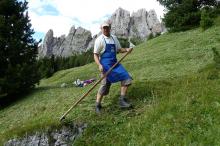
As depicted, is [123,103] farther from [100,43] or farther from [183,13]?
[183,13]

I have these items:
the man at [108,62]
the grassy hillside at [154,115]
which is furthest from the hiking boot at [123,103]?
the grassy hillside at [154,115]

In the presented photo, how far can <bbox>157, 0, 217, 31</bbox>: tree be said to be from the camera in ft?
132

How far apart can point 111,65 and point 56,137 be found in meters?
2.80

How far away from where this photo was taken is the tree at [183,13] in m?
40.1

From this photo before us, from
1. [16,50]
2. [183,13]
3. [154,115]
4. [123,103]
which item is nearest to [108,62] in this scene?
[123,103]

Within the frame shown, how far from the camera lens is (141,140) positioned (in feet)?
38.1

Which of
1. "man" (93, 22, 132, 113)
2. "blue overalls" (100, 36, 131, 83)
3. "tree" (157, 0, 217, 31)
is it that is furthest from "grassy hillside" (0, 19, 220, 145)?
"tree" (157, 0, 217, 31)

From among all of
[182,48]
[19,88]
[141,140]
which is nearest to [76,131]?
[141,140]

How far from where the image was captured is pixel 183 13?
4150 centimetres

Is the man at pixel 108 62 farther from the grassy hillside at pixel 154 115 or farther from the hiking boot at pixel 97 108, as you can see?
the grassy hillside at pixel 154 115

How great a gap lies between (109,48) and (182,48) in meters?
15.5

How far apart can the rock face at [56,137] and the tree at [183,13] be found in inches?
1102

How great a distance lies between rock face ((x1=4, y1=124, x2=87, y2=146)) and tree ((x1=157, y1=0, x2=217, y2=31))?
91.8ft

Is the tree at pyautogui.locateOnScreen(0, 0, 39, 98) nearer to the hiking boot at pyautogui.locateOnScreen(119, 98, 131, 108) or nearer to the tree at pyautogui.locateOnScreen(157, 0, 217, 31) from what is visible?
the hiking boot at pyautogui.locateOnScreen(119, 98, 131, 108)
